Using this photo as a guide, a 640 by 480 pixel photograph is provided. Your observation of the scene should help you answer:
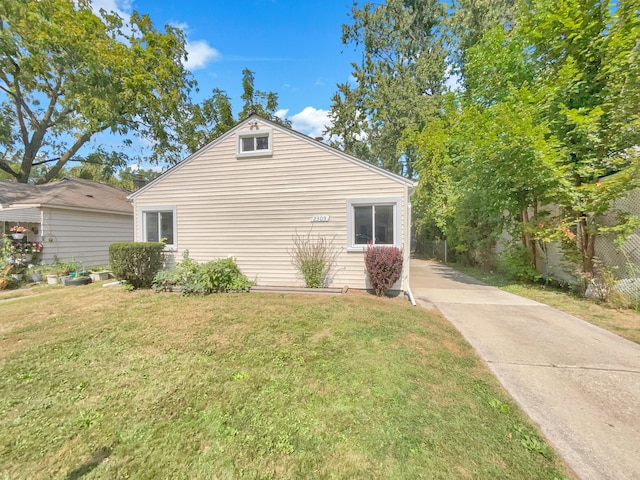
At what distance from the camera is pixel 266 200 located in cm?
800

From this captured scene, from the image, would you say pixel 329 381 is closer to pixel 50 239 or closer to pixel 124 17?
pixel 50 239

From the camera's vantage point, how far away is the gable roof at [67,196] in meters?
9.70

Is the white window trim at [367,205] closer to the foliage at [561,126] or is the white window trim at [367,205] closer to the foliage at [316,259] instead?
the foliage at [316,259]

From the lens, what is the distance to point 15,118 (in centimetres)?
1617

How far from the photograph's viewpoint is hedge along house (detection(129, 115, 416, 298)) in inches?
286

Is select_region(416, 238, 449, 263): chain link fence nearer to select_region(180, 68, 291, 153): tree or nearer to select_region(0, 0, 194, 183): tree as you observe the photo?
select_region(180, 68, 291, 153): tree

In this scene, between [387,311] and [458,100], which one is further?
[458,100]

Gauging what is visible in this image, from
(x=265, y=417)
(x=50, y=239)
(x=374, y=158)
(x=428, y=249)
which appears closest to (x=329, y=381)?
(x=265, y=417)

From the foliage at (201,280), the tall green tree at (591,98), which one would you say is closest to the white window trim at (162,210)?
the foliage at (201,280)

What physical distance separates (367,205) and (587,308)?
222 inches

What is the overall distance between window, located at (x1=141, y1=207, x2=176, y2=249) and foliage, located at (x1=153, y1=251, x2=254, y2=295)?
5.90ft

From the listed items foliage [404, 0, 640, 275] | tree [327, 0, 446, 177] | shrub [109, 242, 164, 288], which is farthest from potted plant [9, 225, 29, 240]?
tree [327, 0, 446, 177]

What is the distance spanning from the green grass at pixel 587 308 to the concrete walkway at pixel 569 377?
0.31 meters

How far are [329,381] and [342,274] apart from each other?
4.56 meters
